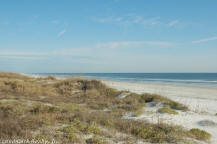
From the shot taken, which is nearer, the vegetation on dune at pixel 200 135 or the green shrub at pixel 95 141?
the green shrub at pixel 95 141

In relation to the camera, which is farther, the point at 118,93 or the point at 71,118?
the point at 118,93

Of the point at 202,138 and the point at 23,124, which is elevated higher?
the point at 23,124

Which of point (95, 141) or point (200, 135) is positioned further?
point (200, 135)

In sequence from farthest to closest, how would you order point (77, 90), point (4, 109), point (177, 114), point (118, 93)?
point (77, 90) < point (118, 93) < point (177, 114) < point (4, 109)

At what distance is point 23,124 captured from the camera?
5812 millimetres

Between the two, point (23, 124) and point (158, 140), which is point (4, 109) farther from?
point (158, 140)

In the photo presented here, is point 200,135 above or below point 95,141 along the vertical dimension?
below

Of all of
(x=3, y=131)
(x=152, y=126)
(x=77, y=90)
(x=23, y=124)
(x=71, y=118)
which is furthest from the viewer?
(x=77, y=90)

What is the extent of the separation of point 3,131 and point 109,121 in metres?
3.36

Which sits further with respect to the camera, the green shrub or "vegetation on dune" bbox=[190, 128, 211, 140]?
"vegetation on dune" bbox=[190, 128, 211, 140]

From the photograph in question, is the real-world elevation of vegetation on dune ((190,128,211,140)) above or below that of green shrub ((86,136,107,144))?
below

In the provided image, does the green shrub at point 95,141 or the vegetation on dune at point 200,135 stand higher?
the green shrub at point 95,141

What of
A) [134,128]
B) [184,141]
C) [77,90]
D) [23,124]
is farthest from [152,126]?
[77,90]

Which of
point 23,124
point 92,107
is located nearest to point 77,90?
point 92,107
